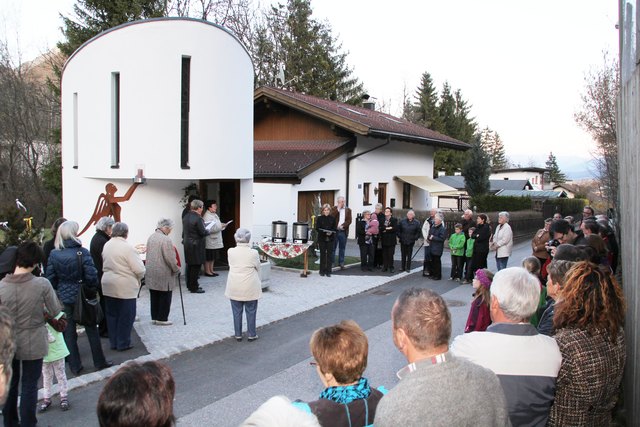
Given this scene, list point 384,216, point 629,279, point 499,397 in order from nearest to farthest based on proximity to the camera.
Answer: point 499,397 → point 629,279 → point 384,216

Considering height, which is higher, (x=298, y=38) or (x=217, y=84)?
(x=298, y=38)

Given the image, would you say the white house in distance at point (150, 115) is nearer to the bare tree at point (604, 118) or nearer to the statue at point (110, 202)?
the statue at point (110, 202)

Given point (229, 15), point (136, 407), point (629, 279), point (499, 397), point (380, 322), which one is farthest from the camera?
point (229, 15)

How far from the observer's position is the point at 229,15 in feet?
105

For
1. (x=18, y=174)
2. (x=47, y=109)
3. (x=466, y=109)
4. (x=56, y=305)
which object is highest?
(x=466, y=109)

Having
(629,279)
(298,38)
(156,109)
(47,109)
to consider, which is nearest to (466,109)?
(298,38)

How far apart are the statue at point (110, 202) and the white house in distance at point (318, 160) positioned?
20.2ft

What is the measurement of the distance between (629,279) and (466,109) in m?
59.9

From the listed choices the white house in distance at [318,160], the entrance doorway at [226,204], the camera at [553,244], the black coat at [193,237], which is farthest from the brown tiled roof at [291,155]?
the camera at [553,244]

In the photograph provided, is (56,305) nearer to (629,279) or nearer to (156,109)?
(629,279)

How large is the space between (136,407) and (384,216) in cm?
1225

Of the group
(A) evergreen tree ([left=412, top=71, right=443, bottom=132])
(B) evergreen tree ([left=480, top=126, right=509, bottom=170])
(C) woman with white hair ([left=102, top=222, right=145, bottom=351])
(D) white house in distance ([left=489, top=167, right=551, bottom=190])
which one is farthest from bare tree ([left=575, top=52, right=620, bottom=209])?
(B) evergreen tree ([left=480, top=126, right=509, bottom=170])

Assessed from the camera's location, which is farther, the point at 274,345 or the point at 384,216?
the point at 384,216

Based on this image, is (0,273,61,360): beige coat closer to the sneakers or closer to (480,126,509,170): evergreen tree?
the sneakers
